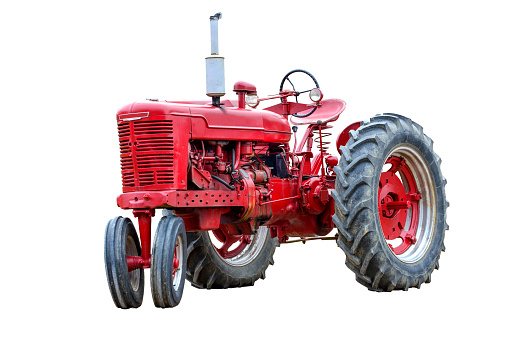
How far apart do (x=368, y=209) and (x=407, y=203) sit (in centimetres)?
84

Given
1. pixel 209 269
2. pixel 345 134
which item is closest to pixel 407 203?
pixel 345 134

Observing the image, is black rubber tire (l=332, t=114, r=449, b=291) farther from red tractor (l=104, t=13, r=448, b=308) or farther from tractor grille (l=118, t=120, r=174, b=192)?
tractor grille (l=118, t=120, r=174, b=192)

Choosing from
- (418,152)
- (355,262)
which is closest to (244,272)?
(355,262)

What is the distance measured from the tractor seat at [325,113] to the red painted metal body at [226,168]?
13 millimetres

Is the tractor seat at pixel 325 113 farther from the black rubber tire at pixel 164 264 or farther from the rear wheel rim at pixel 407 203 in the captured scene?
the black rubber tire at pixel 164 264

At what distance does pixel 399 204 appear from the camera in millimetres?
9172

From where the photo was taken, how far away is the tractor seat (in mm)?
Result: 9688

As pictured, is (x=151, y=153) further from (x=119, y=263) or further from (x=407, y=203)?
(x=407, y=203)

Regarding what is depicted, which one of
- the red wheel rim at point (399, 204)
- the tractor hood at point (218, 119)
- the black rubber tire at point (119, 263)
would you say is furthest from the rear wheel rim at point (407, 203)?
the black rubber tire at point (119, 263)

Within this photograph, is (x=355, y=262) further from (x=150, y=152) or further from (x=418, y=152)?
(x=150, y=152)

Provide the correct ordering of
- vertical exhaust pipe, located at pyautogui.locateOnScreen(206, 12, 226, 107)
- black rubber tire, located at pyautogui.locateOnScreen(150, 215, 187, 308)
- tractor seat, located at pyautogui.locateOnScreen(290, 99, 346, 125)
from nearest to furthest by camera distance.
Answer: black rubber tire, located at pyautogui.locateOnScreen(150, 215, 187, 308) → vertical exhaust pipe, located at pyautogui.locateOnScreen(206, 12, 226, 107) → tractor seat, located at pyautogui.locateOnScreen(290, 99, 346, 125)

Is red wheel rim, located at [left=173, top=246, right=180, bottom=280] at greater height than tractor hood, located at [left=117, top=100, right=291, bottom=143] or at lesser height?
lesser

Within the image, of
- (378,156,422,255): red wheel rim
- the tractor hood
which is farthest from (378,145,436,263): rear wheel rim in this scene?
the tractor hood

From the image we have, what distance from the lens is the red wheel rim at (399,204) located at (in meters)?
9.18
